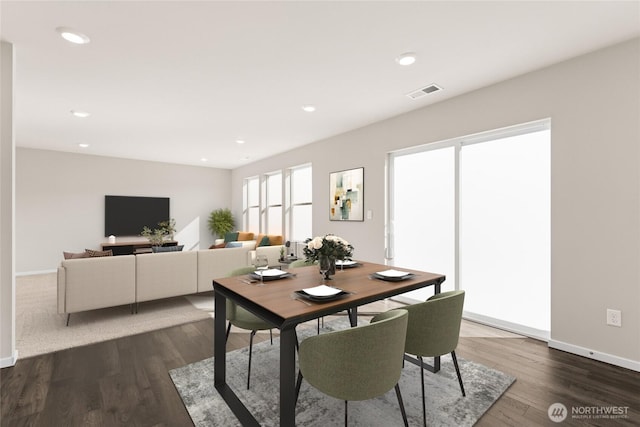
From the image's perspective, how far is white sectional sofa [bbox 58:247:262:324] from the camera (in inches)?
128

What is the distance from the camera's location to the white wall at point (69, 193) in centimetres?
616

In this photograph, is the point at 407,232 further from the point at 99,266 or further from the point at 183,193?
the point at 183,193

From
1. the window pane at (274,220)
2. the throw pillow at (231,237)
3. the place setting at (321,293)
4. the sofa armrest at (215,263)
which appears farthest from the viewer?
the throw pillow at (231,237)

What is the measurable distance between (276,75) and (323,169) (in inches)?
100

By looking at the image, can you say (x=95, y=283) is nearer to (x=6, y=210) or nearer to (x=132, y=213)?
(x=6, y=210)

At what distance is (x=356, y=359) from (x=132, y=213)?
760cm

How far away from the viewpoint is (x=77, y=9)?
1.99 meters

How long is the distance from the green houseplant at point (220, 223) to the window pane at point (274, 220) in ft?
5.60

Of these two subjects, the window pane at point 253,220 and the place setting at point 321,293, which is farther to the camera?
the window pane at point 253,220

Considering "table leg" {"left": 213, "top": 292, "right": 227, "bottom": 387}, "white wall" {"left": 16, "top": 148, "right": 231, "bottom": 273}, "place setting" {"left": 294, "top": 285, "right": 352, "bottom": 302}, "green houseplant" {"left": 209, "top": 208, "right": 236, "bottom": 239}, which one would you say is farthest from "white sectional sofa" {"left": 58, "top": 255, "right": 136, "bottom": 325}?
"green houseplant" {"left": 209, "top": 208, "right": 236, "bottom": 239}

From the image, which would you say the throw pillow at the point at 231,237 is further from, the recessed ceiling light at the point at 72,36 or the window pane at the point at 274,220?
the recessed ceiling light at the point at 72,36

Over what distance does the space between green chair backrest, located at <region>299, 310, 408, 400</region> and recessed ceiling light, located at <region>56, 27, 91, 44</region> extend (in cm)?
275

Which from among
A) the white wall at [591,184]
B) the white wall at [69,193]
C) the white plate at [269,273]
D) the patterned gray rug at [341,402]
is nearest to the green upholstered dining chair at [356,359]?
the patterned gray rug at [341,402]

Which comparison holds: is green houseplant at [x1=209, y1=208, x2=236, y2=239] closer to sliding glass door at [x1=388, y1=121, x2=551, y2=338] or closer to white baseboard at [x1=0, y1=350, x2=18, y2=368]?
sliding glass door at [x1=388, y1=121, x2=551, y2=338]
